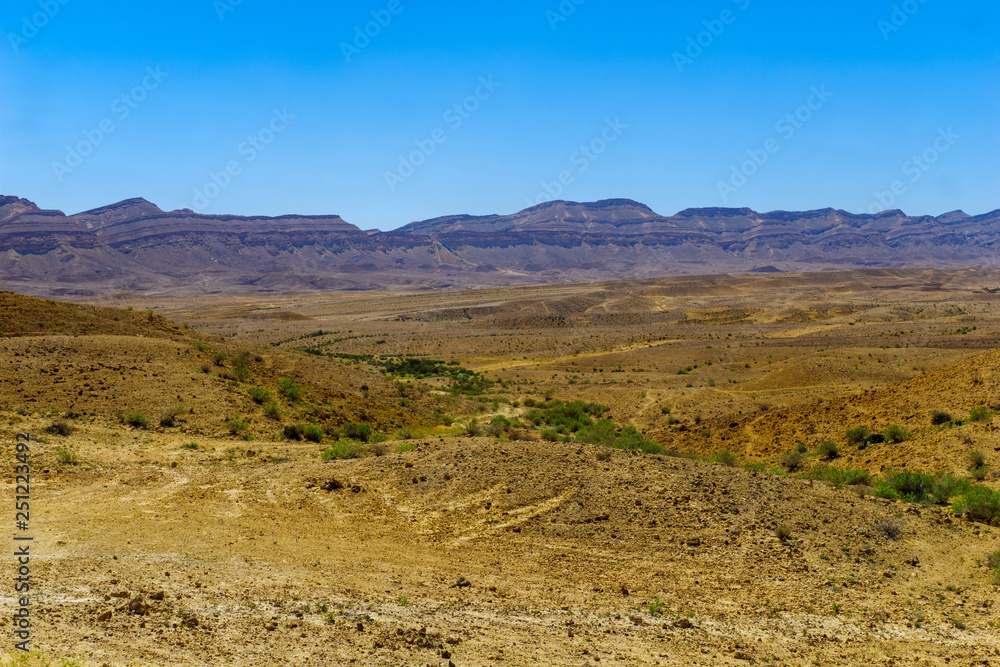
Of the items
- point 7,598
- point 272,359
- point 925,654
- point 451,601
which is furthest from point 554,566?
point 272,359

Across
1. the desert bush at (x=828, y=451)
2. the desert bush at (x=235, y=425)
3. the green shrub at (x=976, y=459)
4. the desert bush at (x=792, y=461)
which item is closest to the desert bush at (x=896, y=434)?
the desert bush at (x=828, y=451)

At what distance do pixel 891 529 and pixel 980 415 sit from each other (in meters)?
8.15

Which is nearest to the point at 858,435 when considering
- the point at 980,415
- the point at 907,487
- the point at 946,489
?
the point at 980,415

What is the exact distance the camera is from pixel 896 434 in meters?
17.7

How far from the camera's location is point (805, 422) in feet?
70.1

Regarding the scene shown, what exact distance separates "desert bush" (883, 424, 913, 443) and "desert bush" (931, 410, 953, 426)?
771 millimetres

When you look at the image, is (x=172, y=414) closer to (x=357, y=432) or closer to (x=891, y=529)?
(x=357, y=432)

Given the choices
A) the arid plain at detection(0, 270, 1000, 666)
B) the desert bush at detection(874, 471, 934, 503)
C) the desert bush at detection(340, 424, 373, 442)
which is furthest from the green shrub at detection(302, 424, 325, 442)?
the desert bush at detection(874, 471, 934, 503)

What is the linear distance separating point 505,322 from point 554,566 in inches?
3033

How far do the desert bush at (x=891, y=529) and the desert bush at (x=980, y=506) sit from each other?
1.63m

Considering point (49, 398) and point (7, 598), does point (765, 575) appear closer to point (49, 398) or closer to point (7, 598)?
point (7, 598)

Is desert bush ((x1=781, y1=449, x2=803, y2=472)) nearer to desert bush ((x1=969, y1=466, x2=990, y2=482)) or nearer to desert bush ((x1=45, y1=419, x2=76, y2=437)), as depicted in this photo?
desert bush ((x1=969, y1=466, x2=990, y2=482))

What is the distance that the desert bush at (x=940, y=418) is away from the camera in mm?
17797

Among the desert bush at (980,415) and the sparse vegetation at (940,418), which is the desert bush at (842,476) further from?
the sparse vegetation at (940,418)
